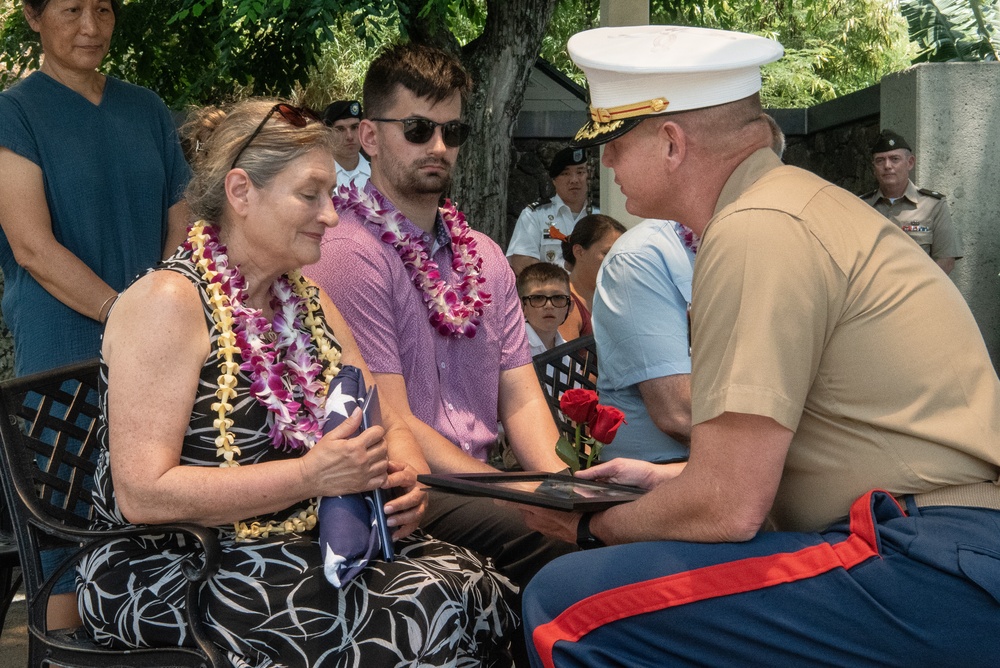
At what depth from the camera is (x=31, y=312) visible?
3.48 metres

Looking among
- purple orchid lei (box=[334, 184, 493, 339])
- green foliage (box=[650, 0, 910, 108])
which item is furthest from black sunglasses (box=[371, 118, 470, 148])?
green foliage (box=[650, 0, 910, 108])

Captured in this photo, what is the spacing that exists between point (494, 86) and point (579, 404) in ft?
17.3

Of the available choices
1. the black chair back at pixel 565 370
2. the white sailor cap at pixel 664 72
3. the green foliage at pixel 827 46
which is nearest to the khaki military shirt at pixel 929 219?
the black chair back at pixel 565 370

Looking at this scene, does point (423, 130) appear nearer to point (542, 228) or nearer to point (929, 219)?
point (542, 228)

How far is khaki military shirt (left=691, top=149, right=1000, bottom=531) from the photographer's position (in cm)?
201

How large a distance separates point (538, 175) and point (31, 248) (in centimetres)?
774

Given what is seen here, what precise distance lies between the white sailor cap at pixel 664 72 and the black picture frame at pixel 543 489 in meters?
0.73

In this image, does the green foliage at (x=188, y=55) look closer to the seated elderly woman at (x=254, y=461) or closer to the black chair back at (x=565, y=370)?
the black chair back at (x=565, y=370)

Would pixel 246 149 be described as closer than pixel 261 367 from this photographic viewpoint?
No

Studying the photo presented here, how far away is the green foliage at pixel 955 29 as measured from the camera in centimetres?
979

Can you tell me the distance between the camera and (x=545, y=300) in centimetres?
553

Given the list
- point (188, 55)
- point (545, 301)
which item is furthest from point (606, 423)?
point (188, 55)

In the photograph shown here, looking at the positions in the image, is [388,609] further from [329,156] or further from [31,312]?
[31,312]

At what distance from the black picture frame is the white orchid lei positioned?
0.46m
